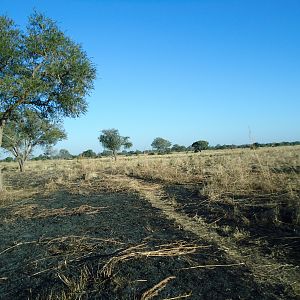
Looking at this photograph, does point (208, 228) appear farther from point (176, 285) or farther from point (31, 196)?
point (31, 196)

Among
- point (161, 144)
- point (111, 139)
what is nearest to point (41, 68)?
point (111, 139)

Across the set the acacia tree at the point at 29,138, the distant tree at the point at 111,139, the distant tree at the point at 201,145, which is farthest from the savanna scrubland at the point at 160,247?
the distant tree at the point at 201,145

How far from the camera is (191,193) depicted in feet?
46.4

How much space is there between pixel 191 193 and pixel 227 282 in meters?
9.13

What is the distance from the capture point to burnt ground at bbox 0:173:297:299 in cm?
485

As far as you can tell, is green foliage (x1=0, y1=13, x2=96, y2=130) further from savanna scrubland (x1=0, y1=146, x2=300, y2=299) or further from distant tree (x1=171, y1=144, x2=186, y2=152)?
distant tree (x1=171, y1=144, x2=186, y2=152)

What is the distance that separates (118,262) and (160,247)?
1092 mm

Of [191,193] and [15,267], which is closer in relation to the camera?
[15,267]

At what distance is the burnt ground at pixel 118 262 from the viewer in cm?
485

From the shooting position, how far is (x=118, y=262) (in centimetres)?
597

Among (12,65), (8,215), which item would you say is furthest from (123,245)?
(12,65)

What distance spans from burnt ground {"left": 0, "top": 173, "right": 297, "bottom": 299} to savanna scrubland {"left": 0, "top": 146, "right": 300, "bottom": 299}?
0.6 inches

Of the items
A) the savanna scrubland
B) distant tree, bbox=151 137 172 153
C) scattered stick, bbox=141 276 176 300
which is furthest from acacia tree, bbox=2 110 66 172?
distant tree, bbox=151 137 172 153

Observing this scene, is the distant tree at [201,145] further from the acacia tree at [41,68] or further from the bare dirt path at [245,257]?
the bare dirt path at [245,257]
